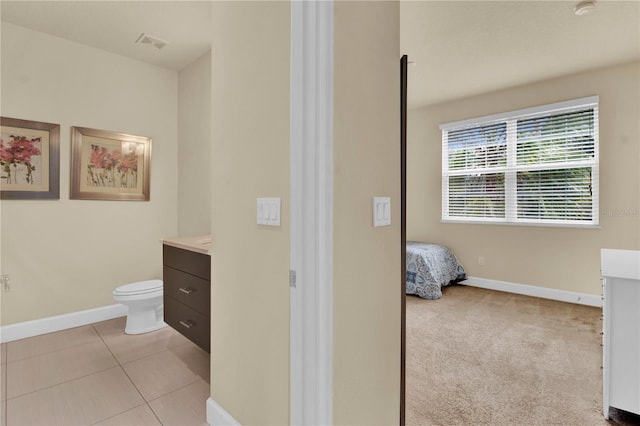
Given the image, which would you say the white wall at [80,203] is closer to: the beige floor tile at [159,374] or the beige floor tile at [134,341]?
the beige floor tile at [134,341]

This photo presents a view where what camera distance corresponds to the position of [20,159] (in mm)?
2682

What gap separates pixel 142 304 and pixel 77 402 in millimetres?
995

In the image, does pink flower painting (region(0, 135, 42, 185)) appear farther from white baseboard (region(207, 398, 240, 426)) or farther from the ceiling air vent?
white baseboard (region(207, 398, 240, 426))

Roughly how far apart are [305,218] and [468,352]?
2113mm

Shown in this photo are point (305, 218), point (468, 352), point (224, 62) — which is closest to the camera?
point (305, 218)

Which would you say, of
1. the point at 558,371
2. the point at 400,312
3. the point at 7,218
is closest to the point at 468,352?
the point at 558,371

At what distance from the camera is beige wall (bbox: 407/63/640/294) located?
335cm

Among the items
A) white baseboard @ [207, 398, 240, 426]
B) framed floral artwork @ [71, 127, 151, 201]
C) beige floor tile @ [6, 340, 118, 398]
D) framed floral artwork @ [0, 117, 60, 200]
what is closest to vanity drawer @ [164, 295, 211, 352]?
white baseboard @ [207, 398, 240, 426]

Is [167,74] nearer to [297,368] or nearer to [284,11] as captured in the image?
[284,11]

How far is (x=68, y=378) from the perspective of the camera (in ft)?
6.82

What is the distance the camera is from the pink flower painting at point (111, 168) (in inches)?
120

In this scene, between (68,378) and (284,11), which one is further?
(68,378)

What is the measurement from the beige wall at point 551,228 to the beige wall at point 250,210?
12.9 ft

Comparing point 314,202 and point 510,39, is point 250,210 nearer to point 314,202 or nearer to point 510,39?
point 314,202
